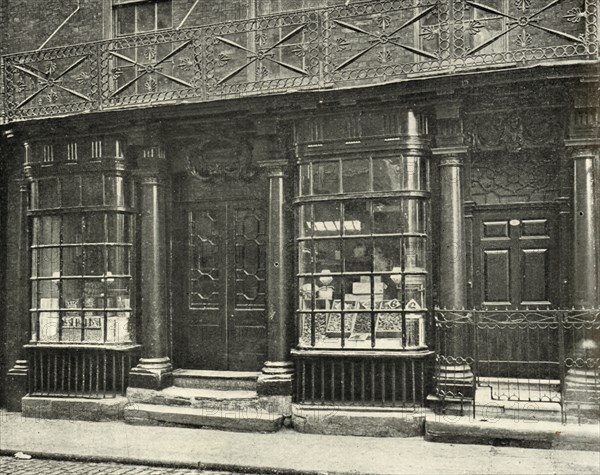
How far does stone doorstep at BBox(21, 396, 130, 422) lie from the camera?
30.1 ft

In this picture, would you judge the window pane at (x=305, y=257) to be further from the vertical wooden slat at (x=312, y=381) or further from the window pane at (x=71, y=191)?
the window pane at (x=71, y=191)

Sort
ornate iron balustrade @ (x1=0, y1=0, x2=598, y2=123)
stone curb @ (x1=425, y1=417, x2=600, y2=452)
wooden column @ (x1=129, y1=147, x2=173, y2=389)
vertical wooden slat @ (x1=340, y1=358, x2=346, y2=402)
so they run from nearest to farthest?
stone curb @ (x1=425, y1=417, x2=600, y2=452), ornate iron balustrade @ (x1=0, y1=0, x2=598, y2=123), vertical wooden slat @ (x1=340, y1=358, x2=346, y2=402), wooden column @ (x1=129, y1=147, x2=173, y2=389)

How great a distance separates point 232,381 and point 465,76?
4.80 meters

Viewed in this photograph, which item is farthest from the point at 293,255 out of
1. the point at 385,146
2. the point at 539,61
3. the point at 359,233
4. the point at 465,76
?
the point at 539,61

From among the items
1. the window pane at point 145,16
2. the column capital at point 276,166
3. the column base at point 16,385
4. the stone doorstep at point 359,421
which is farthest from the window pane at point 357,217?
the column base at point 16,385

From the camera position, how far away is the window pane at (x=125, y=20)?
10312 millimetres

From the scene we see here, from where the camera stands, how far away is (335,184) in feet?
28.0

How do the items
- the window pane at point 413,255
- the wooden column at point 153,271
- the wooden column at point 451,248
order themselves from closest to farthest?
the wooden column at point 451,248
the window pane at point 413,255
the wooden column at point 153,271

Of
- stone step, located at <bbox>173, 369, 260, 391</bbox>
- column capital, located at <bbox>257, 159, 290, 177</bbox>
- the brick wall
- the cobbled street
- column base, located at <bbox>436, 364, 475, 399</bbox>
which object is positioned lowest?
the cobbled street

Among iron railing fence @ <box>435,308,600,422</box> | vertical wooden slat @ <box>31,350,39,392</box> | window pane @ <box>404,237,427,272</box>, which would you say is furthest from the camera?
vertical wooden slat @ <box>31,350,39,392</box>

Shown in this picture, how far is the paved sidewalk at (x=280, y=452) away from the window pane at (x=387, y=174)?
2.89 m

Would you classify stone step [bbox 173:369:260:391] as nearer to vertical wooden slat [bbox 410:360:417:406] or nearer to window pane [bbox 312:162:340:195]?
vertical wooden slat [bbox 410:360:417:406]

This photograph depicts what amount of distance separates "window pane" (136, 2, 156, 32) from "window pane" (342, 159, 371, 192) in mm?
3868

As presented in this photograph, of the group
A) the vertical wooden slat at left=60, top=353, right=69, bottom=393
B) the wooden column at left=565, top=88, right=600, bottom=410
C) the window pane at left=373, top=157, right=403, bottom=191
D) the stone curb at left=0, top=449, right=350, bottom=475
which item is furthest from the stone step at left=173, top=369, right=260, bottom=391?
the wooden column at left=565, top=88, right=600, bottom=410
